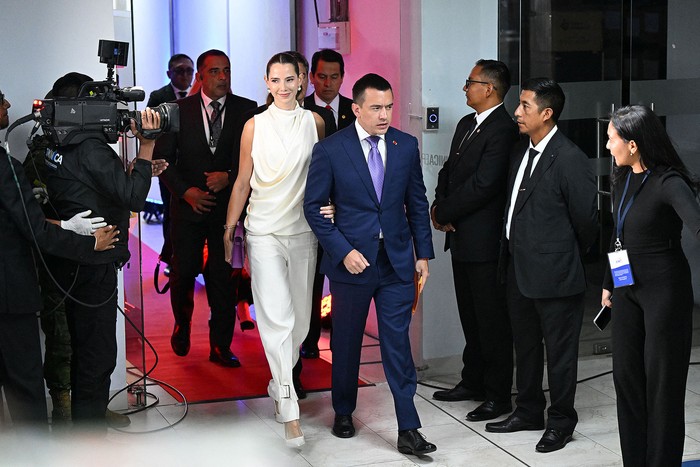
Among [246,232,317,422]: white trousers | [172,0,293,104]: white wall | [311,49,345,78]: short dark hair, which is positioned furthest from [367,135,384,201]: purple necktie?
[172,0,293,104]: white wall

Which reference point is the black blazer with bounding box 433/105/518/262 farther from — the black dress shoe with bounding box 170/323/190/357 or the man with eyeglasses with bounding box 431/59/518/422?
the black dress shoe with bounding box 170/323/190/357

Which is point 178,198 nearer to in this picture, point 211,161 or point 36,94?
point 211,161

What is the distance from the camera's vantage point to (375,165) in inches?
191

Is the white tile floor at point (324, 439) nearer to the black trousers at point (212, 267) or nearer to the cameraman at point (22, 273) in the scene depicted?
the cameraman at point (22, 273)

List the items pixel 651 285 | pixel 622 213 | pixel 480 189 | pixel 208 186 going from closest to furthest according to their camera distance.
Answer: pixel 651 285, pixel 622 213, pixel 480 189, pixel 208 186

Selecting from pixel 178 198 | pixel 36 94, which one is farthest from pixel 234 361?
pixel 36 94

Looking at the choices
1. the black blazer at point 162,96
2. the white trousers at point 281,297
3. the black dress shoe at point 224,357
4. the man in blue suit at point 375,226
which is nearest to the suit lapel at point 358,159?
the man in blue suit at point 375,226

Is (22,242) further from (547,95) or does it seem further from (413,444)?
(547,95)

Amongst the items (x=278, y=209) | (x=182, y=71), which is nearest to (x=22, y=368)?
(x=278, y=209)

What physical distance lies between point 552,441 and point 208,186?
2434 millimetres

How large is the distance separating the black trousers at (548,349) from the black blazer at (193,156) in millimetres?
1934

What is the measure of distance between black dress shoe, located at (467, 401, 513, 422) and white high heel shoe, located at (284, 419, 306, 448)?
3.01ft

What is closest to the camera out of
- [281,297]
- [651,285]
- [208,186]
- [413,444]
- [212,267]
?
[651,285]

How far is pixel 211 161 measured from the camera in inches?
244
